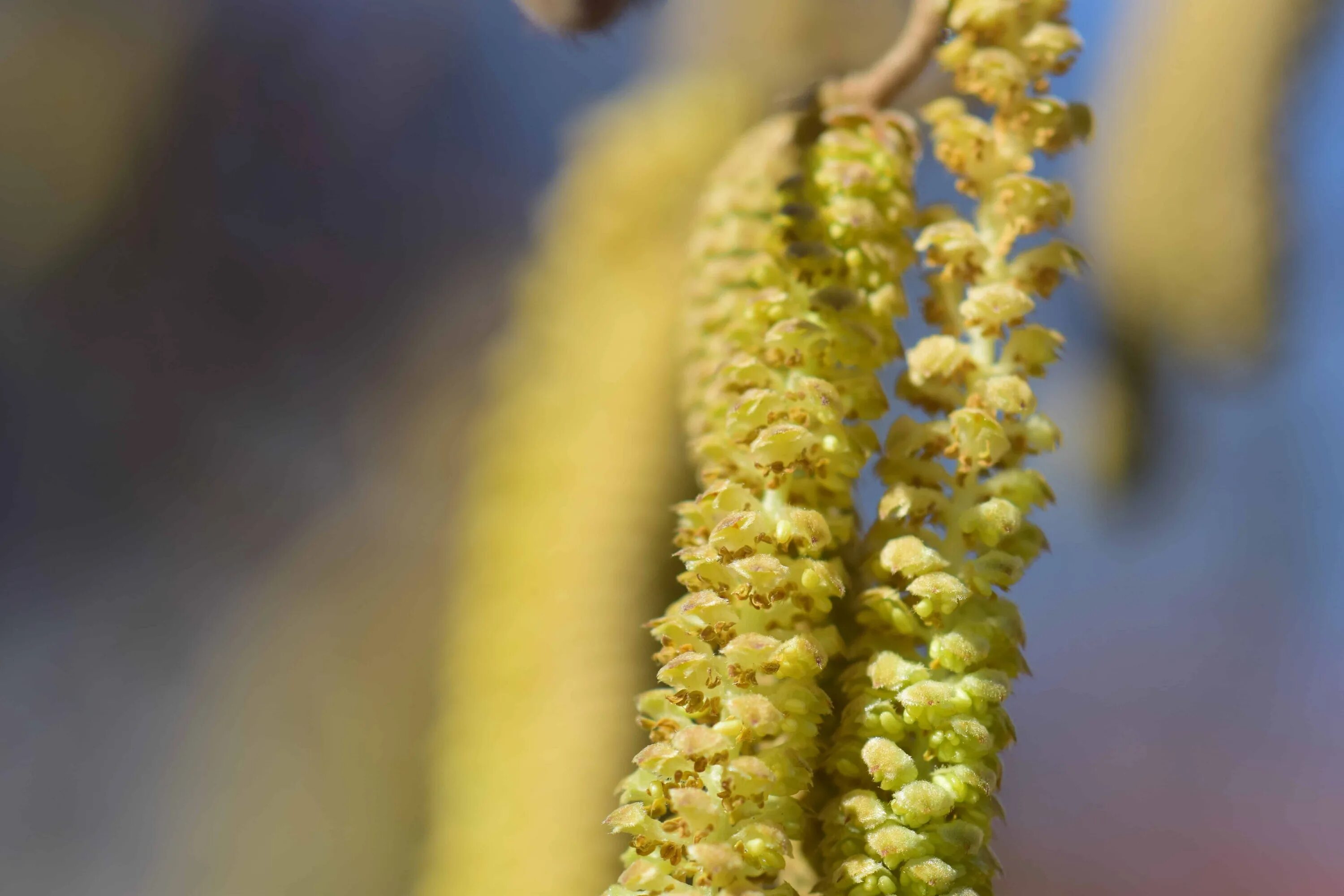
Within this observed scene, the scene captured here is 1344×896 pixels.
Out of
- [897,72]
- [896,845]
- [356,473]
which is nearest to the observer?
[896,845]

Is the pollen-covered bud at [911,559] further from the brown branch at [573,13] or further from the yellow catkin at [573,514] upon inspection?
the brown branch at [573,13]

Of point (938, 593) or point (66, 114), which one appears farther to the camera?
point (66, 114)

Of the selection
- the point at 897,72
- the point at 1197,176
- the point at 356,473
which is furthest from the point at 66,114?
the point at 1197,176

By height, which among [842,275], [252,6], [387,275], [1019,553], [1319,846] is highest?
[252,6]

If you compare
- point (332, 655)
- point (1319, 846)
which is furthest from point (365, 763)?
point (1319, 846)

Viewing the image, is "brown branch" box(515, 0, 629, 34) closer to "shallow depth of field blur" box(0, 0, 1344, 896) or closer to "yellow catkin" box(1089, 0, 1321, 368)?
"shallow depth of field blur" box(0, 0, 1344, 896)

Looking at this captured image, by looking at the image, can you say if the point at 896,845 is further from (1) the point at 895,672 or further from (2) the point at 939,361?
(2) the point at 939,361

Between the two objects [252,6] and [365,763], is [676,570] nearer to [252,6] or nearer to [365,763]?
[365,763]
